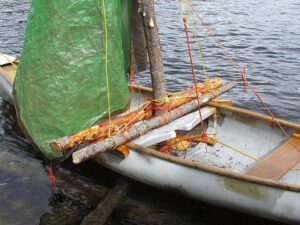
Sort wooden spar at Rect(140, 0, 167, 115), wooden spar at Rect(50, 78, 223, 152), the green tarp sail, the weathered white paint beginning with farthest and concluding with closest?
wooden spar at Rect(140, 0, 167, 115) < the green tarp sail < wooden spar at Rect(50, 78, 223, 152) < the weathered white paint

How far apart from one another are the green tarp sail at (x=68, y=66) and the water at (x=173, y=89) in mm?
1073

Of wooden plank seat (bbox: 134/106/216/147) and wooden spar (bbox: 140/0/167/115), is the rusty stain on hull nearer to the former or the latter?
wooden plank seat (bbox: 134/106/216/147)

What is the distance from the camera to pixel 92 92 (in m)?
7.38

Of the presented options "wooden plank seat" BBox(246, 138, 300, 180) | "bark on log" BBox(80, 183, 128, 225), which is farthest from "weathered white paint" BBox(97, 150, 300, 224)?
"wooden plank seat" BBox(246, 138, 300, 180)

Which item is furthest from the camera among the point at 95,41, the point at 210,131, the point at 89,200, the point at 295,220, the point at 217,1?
the point at 217,1

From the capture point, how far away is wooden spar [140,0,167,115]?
7.20 m

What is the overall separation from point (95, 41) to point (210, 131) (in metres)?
3.01

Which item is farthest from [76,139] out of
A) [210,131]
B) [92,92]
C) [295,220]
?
[295,220]

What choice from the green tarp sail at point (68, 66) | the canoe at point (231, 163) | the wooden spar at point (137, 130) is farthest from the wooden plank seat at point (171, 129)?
the green tarp sail at point (68, 66)

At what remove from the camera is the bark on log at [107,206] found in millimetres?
6691

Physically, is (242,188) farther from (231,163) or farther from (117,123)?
(117,123)

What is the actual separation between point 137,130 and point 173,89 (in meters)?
6.12

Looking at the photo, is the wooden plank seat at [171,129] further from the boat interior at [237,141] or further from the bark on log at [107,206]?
the bark on log at [107,206]

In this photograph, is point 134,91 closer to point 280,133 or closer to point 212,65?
point 280,133
